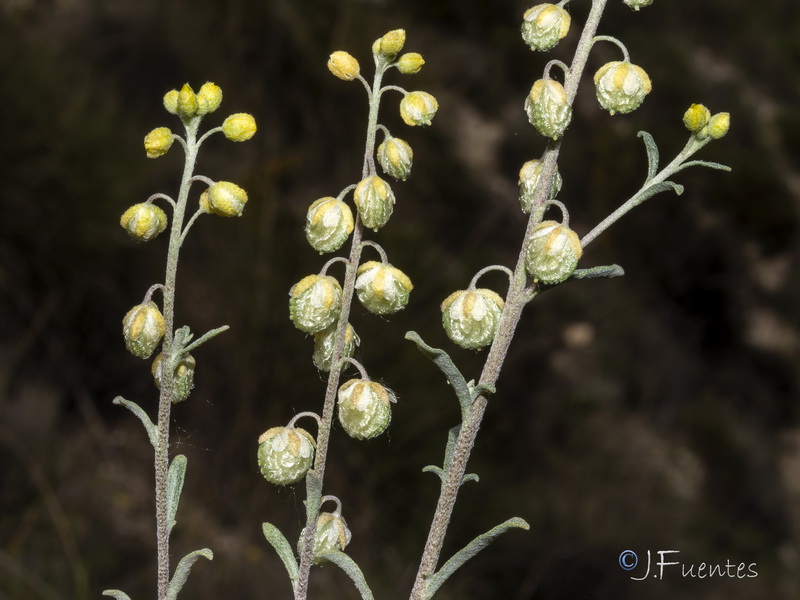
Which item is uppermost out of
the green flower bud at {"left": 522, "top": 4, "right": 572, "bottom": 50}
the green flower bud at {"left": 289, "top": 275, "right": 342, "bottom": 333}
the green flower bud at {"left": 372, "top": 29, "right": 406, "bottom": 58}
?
the green flower bud at {"left": 522, "top": 4, "right": 572, "bottom": 50}

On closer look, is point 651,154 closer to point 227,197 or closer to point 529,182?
point 529,182

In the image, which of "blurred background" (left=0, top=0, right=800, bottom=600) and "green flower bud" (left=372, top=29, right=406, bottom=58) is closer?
"green flower bud" (left=372, top=29, right=406, bottom=58)

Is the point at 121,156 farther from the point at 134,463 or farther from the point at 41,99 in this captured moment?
the point at 134,463

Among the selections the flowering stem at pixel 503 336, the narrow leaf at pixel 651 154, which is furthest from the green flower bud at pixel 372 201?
the narrow leaf at pixel 651 154

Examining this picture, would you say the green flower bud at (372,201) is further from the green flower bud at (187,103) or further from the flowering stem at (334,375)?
the green flower bud at (187,103)

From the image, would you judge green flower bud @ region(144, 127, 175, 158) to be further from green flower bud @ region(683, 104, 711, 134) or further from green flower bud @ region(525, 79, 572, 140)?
green flower bud @ region(683, 104, 711, 134)

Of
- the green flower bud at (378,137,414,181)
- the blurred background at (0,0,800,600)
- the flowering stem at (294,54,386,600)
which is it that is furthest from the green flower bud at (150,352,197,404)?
the blurred background at (0,0,800,600)

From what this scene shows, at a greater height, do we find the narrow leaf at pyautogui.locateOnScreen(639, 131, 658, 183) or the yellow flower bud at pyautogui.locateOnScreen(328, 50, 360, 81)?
the narrow leaf at pyautogui.locateOnScreen(639, 131, 658, 183)
